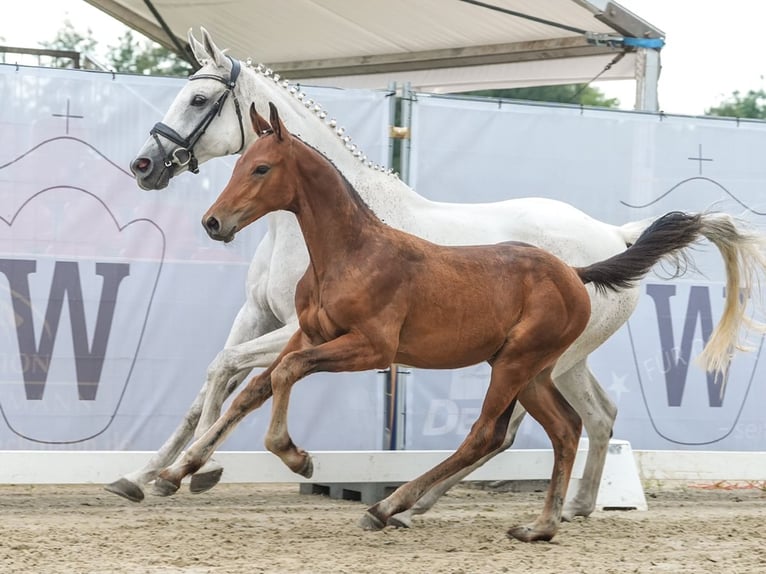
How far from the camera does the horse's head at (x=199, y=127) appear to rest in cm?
561

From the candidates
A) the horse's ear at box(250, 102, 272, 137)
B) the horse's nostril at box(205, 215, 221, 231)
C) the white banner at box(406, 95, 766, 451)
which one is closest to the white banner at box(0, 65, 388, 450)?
the white banner at box(406, 95, 766, 451)

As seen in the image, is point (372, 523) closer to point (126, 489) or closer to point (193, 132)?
point (126, 489)

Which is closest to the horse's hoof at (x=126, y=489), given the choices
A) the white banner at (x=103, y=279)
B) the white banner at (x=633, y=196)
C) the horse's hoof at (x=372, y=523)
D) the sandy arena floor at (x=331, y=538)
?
the sandy arena floor at (x=331, y=538)

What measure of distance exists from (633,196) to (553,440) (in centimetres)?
253

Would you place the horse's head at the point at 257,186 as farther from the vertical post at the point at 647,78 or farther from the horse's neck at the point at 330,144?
the vertical post at the point at 647,78

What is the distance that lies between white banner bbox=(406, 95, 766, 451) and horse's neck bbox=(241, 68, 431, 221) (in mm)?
1113

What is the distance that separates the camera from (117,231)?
21.5 feet

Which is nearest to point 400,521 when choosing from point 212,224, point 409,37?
point 212,224

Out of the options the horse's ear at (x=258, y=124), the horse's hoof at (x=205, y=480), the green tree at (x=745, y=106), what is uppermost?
the green tree at (x=745, y=106)

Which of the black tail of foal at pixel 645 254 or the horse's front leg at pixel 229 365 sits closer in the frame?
the black tail of foal at pixel 645 254

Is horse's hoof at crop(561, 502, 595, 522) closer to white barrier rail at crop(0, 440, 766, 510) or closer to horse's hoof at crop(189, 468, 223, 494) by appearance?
white barrier rail at crop(0, 440, 766, 510)

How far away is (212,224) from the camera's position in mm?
4469

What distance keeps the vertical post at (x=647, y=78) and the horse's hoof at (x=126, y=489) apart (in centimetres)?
469

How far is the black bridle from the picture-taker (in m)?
5.63
